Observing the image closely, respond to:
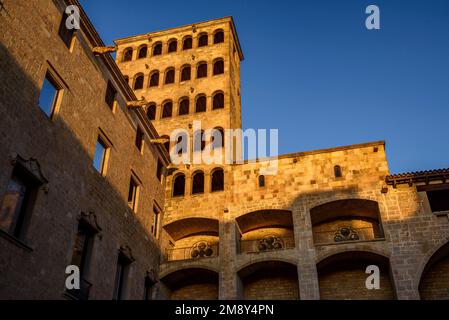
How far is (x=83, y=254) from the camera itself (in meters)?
16.4

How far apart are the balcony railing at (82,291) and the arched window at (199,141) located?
13.1 metres

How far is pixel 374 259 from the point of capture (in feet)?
70.8

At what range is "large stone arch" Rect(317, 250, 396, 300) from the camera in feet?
69.6

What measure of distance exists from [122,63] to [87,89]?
59.9ft

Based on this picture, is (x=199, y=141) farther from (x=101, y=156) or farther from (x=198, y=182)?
(x=101, y=156)

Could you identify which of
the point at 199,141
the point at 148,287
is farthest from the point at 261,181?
the point at 148,287

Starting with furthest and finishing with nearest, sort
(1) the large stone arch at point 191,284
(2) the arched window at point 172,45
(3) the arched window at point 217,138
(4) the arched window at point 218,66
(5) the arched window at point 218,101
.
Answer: (2) the arched window at point 172,45 < (4) the arched window at point 218,66 < (5) the arched window at point 218,101 < (3) the arched window at point 217,138 < (1) the large stone arch at point 191,284

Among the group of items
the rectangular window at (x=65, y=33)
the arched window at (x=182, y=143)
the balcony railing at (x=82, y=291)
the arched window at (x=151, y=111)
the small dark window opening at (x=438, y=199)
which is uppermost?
the arched window at (x=151, y=111)

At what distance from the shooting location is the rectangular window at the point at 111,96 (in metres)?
20.1

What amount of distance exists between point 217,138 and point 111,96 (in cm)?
902

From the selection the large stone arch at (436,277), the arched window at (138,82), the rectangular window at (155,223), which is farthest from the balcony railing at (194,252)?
the arched window at (138,82)

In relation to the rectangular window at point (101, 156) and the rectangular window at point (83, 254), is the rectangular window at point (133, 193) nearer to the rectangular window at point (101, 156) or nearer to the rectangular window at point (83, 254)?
the rectangular window at point (101, 156)

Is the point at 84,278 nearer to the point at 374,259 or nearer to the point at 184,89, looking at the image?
the point at 374,259
